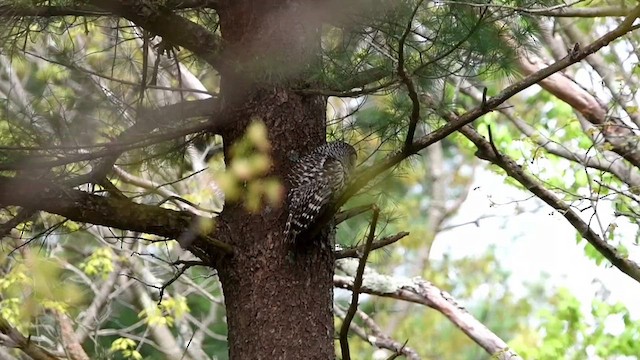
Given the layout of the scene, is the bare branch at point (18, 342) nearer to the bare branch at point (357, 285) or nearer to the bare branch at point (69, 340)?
the bare branch at point (69, 340)

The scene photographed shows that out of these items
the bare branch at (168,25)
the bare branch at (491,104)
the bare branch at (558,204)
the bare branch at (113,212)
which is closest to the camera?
the bare branch at (491,104)

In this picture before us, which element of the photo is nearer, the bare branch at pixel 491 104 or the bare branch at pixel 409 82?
the bare branch at pixel 409 82

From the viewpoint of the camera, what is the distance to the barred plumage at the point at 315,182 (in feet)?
9.44

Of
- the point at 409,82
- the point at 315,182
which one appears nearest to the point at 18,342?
the point at 315,182

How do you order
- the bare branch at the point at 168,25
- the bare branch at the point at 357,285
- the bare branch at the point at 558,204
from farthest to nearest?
1. the bare branch at the point at 558,204
2. the bare branch at the point at 168,25
3. the bare branch at the point at 357,285

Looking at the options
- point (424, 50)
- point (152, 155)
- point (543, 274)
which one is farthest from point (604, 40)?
point (543, 274)

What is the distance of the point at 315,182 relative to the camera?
9.71ft

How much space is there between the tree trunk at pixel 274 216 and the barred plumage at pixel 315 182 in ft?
0.15

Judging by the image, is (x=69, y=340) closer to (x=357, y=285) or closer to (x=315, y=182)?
(x=315, y=182)

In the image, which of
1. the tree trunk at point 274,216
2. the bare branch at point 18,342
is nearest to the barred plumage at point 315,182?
the tree trunk at point 274,216

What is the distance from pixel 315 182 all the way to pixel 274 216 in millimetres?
180

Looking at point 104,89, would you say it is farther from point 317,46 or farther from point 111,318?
point 111,318

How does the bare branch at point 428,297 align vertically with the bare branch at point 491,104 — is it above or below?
above

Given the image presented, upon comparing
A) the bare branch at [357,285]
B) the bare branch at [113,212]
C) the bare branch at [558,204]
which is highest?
the bare branch at [558,204]
